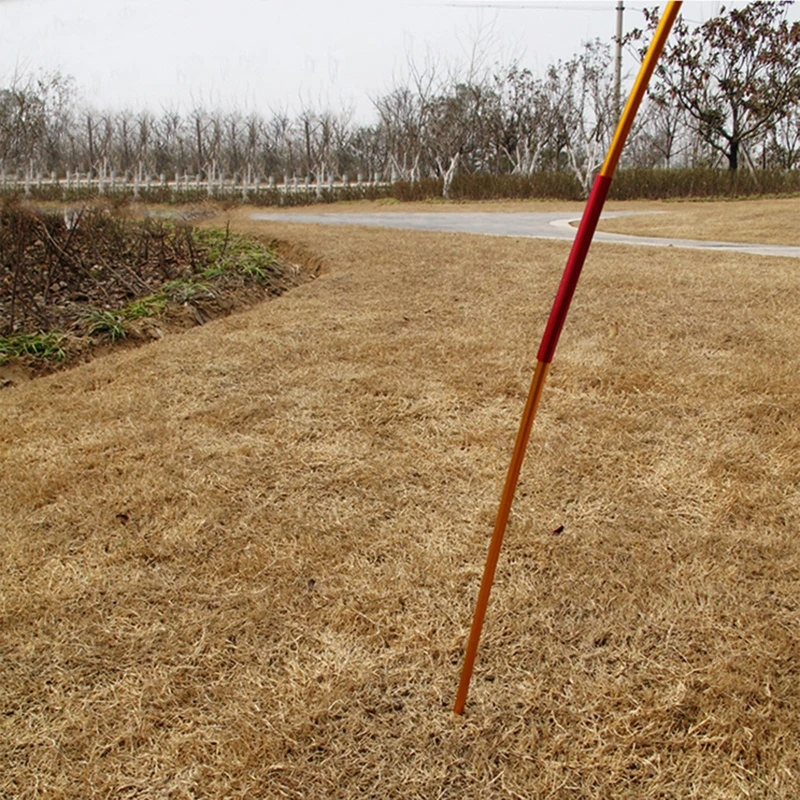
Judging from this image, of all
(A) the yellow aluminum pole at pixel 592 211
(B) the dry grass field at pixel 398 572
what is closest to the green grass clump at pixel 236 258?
(B) the dry grass field at pixel 398 572

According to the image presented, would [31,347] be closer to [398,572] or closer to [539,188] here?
[398,572]

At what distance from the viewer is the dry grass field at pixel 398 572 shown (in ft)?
4.59

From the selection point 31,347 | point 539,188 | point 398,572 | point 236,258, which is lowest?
point 398,572

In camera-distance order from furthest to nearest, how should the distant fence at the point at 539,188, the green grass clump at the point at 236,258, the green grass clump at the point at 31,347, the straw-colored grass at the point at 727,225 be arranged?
the distant fence at the point at 539,188 → the straw-colored grass at the point at 727,225 → the green grass clump at the point at 236,258 → the green grass clump at the point at 31,347

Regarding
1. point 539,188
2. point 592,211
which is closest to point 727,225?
point 592,211

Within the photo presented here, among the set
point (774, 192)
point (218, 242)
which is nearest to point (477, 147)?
point (774, 192)

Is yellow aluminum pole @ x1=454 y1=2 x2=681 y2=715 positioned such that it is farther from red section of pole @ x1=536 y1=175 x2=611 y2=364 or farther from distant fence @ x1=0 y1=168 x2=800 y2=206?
distant fence @ x1=0 y1=168 x2=800 y2=206

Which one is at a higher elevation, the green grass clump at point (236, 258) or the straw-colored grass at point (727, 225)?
the straw-colored grass at point (727, 225)

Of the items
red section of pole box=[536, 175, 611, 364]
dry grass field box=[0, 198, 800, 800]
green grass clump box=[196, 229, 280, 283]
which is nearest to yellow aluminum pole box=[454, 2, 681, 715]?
red section of pole box=[536, 175, 611, 364]

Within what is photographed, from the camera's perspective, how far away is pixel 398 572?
194cm

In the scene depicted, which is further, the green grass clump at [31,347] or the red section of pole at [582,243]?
the green grass clump at [31,347]

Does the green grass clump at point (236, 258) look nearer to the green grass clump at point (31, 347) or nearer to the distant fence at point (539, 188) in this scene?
the green grass clump at point (31, 347)

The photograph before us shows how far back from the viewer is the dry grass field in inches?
55.1

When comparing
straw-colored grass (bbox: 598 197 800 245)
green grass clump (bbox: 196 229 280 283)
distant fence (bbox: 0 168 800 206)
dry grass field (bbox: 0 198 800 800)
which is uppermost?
distant fence (bbox: 0 168 800 206)
